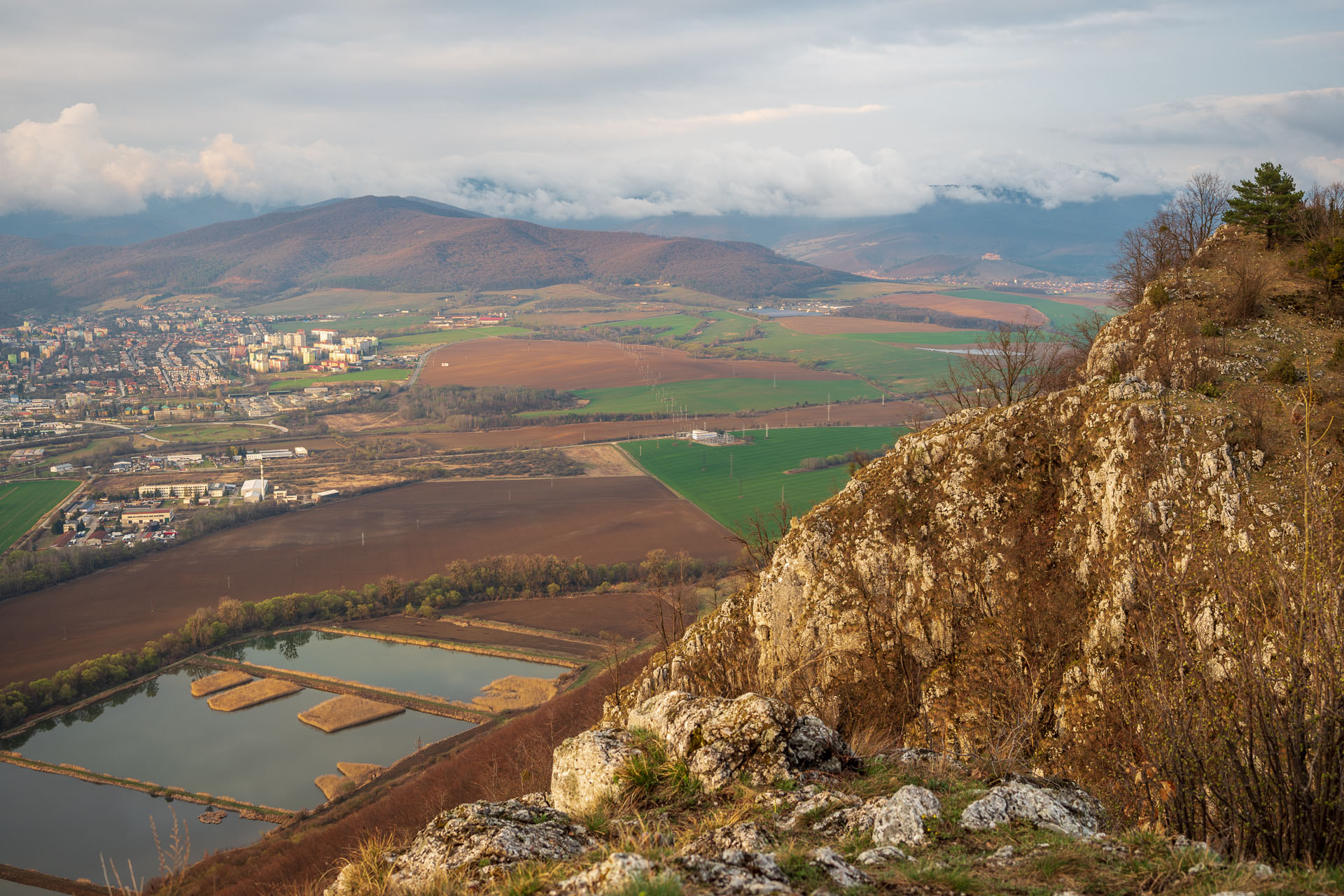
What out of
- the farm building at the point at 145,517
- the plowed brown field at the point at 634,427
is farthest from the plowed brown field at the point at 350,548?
the plowed brown field at the point at 634,427

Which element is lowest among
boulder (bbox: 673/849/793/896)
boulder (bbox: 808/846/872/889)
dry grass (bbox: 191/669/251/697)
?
dry grass (bbox: 191/669/251/697)

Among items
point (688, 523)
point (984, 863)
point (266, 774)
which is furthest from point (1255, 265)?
point (688, 523)

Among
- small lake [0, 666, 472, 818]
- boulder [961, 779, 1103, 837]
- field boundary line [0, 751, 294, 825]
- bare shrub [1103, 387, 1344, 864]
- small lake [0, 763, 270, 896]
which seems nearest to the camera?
bare shrub [1103, 387, 1344, 864]

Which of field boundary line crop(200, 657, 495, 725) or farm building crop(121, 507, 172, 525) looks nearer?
field boundary line crop(200, 657, 495, 725)

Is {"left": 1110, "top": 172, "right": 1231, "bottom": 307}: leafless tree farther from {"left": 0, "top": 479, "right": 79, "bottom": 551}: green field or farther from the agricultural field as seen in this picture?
the agricultural field

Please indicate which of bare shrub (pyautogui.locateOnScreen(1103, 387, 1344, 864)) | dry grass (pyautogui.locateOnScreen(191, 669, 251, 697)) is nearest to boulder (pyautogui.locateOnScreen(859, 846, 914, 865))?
bare shrub (pyautogui.locateOnScreen(1103, 387, 1344, 864))

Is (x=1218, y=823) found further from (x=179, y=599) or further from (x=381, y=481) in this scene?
(x=381, y=481)

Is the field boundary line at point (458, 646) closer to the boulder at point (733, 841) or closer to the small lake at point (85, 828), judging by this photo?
the small lake at point (85, 828)
